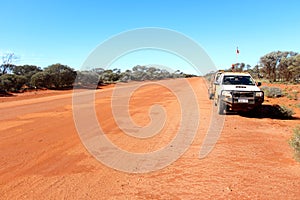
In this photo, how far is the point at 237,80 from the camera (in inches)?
466

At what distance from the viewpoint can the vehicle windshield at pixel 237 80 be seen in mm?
11589

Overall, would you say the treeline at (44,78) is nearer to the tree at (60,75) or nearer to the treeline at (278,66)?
the tree at (60,75)

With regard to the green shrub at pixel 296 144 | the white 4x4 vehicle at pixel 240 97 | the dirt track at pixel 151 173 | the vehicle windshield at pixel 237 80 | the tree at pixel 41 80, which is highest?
the tree at pixel 41 80

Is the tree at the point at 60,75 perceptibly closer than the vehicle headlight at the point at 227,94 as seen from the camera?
No

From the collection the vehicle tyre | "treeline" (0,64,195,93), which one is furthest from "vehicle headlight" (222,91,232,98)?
"treeline" (0,64,195,93)

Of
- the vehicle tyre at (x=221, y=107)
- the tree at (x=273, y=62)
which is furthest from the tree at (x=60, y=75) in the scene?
the tree at (x=273, y=62)

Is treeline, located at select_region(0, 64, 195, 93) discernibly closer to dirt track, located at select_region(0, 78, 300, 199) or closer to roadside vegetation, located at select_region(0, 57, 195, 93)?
roadside vegetation, located at select_region(0, 57, 195, 93)

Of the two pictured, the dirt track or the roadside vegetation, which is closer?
the dirt track

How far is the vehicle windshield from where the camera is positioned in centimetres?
1159

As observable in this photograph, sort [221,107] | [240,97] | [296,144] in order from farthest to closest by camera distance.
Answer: [221,107], [240,97], [296,144]

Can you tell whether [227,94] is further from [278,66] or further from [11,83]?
[278,66]

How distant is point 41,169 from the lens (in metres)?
4.73

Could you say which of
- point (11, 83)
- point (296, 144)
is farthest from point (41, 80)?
point (296, 144)

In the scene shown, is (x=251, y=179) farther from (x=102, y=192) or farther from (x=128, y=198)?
(x=102, y=192)
